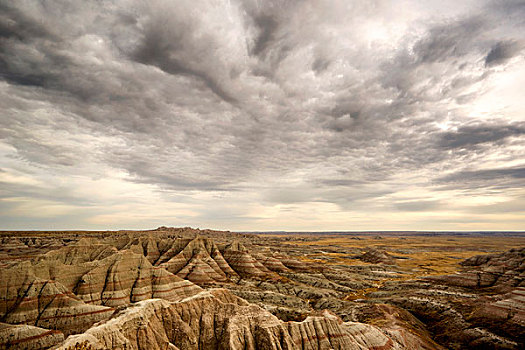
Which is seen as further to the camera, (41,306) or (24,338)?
(41,306)

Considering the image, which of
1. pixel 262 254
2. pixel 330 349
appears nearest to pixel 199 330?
pixel 330 349

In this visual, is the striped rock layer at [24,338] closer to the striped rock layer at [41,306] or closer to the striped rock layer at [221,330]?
the striped rock layer at [41,306]

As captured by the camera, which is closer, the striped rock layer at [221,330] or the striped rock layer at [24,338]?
the striped rock layer at [221,330]

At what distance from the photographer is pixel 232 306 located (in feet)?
139

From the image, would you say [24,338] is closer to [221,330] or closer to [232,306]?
[221,330]

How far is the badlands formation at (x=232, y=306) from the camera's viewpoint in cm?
3625

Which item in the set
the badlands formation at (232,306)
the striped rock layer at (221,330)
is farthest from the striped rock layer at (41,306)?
the striped rock layer at (221,330)

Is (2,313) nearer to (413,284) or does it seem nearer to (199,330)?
(199,330)

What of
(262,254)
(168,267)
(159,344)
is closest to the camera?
(159,344)

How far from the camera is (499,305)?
186 ft

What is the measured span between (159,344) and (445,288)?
8808cm

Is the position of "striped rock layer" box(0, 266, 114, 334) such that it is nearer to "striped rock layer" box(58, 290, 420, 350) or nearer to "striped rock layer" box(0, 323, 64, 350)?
"striped rock layer" box(0, 323, 64, 350)

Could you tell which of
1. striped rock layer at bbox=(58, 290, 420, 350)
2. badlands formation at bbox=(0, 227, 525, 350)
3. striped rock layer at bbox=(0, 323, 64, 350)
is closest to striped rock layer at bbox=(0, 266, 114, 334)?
badlands formation at bbox=(0, 227, 525, 350)

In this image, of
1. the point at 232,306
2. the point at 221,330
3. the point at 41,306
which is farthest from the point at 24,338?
the point at 232,306
